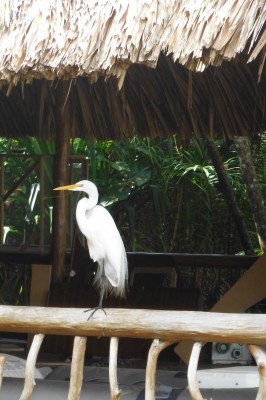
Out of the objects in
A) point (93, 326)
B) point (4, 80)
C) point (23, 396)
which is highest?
point (4, 80)

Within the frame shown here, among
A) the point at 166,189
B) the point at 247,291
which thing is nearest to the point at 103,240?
the point at 247,291

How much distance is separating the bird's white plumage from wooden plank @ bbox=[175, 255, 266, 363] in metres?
1.66

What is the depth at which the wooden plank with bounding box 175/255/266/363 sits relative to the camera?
561cm

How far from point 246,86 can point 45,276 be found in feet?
6.50

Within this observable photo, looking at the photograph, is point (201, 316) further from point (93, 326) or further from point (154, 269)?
point (154, 269)

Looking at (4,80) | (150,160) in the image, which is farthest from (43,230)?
(4,80)

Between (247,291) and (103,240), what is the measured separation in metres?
1.91

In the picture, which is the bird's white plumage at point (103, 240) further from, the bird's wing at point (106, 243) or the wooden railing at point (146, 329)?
the wooden railing at point (146, 329)

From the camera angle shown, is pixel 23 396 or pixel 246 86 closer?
pixel 23 396

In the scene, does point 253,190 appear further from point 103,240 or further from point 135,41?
point 135,41

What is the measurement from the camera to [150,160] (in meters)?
9.05

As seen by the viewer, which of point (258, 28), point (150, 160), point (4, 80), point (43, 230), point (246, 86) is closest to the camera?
point (258, 28)

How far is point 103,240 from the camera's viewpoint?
13.2 feet

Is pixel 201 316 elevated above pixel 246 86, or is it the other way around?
pixel 246 86
